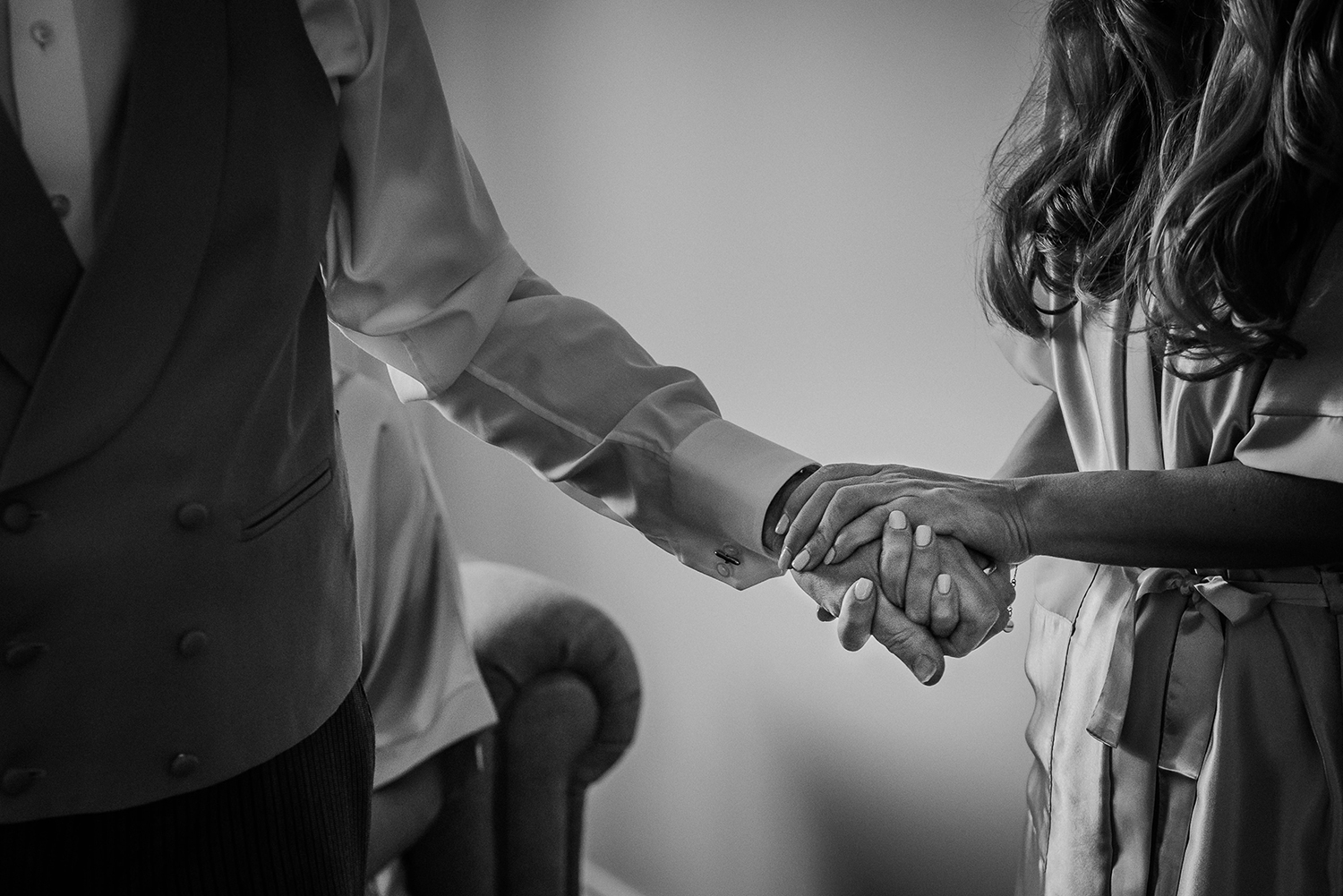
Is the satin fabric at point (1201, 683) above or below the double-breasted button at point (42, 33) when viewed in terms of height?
below

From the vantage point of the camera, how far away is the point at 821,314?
7.07ft

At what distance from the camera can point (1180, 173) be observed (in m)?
1.10

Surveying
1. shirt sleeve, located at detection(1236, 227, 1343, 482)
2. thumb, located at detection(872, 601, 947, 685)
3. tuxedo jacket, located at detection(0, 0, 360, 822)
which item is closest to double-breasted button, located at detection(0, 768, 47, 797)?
tuxedo jacket, located at detection(0, 0, 360, 822)

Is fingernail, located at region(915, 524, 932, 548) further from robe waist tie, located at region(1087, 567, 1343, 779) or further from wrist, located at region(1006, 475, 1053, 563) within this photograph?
robe waist tie, located at region(1087, 567, 1343, 779)

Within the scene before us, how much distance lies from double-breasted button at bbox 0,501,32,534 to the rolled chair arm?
1.46 meters

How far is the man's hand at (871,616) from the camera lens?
1.25m

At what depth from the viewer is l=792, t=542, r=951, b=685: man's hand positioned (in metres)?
1.25

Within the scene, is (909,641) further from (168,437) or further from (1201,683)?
(168,437)

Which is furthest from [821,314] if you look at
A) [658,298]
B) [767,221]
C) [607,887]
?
[607,887]

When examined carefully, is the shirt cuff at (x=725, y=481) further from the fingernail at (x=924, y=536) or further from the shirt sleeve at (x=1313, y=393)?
the shirt sleeve at (x=1313, y=393)

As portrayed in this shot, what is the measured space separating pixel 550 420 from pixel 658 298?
132cm

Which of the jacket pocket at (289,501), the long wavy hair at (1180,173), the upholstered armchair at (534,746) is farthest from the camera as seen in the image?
the upholstered armchair at (534,746)

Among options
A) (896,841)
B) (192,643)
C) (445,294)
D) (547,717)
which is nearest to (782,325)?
(547,717)

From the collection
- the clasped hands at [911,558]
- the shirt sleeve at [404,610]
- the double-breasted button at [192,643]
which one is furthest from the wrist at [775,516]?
the shirt sleeve at [404,610]
